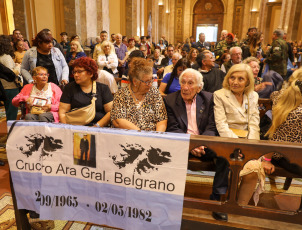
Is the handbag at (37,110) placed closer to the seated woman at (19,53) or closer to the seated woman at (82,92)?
the seated woman at (82,92)

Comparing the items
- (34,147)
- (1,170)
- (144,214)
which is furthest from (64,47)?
(144,214)

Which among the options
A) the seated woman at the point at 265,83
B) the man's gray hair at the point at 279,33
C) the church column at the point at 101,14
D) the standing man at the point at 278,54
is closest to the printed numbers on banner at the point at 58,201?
the seated woman at the point at 265,83

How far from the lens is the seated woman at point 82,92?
3072mm

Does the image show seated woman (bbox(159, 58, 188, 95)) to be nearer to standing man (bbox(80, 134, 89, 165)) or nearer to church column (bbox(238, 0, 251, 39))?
standing man (bbox(80, 134, 89, 165))

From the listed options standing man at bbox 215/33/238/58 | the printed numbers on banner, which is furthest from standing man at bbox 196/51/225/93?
Result: the printed numbers on banner

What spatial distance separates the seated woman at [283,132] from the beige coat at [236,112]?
497 mm

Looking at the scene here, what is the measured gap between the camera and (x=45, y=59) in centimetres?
415

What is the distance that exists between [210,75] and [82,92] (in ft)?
7.33

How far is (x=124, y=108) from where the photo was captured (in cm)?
274

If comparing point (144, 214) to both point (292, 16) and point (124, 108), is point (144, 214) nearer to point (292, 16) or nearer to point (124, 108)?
point (124, 108)

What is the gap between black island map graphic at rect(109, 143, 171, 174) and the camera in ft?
5.85

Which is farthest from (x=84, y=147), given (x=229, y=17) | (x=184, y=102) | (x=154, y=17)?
(x=229, y=17)

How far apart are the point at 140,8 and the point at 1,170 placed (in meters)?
14.0

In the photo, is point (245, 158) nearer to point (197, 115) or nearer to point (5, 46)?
point (197, 115)
